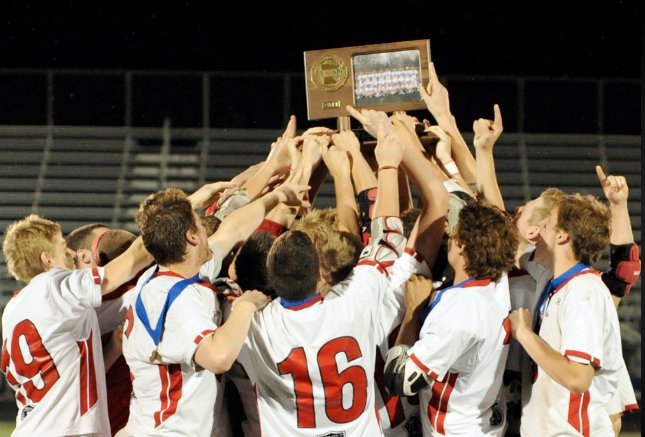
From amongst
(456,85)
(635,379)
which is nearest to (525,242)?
(635,379)

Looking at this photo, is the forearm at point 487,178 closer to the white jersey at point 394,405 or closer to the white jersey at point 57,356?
the white jersey at point 394,405

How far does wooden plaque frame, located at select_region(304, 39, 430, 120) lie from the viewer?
12.8ft

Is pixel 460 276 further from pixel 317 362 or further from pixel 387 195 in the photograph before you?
pixel 317 362

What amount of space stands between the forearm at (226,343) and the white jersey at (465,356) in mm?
601

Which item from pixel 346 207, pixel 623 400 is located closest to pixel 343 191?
pixel 346 207

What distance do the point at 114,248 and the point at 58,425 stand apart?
86 centimetres

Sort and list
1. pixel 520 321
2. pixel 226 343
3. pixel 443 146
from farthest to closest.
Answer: pixel 443 146, pixel 520 321, pixel 226 343

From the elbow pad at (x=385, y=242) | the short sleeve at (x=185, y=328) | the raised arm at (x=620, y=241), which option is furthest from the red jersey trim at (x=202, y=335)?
the raised arm at (x=620, y=241)

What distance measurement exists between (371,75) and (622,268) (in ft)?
4.64

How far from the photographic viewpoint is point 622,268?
11.3 ft

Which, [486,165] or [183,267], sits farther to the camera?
[486,165]

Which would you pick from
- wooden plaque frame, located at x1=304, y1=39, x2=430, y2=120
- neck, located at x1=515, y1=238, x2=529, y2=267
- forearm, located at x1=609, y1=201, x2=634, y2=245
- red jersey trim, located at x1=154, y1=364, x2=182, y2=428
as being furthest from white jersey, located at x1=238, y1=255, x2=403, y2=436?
wooden plaque frame, located at x1=304, y1=39, x2=430, y2=120

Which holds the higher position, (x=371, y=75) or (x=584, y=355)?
(x=371, y=75)

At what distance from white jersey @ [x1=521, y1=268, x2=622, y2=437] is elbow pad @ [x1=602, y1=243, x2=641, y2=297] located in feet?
1.25
